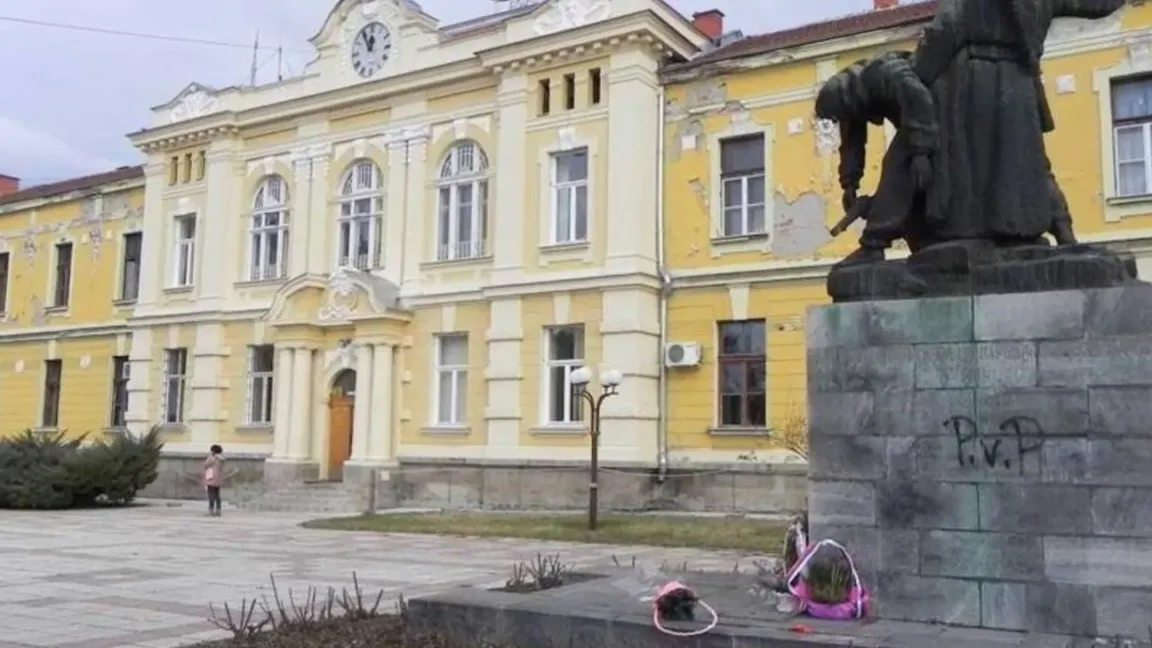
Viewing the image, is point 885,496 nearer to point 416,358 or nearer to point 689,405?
point 689,405

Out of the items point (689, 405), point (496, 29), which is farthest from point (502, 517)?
point (496, 29)

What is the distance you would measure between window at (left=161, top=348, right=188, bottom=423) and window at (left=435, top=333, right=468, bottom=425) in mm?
8606

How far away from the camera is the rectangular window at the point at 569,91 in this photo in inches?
912

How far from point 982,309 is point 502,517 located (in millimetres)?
14839

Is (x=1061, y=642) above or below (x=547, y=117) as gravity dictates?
below

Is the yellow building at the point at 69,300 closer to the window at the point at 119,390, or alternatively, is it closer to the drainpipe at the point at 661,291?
the window at the point at 119,390

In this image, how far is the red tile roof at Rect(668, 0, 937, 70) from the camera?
Result: 20.4m

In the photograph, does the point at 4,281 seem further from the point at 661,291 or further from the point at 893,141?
the point at 893,141

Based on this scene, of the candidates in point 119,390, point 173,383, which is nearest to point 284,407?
point 173,383

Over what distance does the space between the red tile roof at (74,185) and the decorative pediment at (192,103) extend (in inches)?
95.4

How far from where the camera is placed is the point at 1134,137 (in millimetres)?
18375

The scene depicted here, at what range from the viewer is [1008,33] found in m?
6.91

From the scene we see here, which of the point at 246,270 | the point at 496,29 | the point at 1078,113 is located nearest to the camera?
the point at 1078,113

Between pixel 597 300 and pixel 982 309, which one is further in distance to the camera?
pixel 597 300
